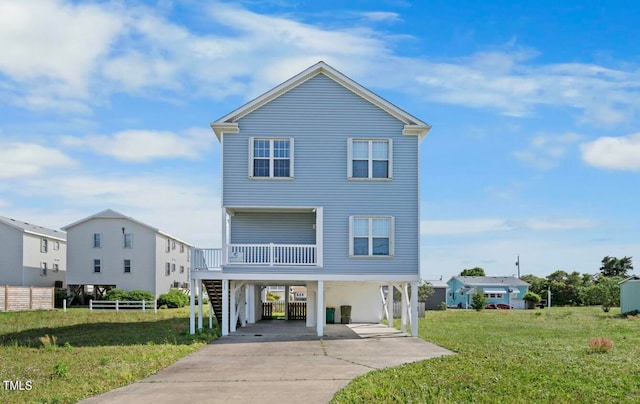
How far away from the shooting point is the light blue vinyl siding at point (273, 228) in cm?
2680

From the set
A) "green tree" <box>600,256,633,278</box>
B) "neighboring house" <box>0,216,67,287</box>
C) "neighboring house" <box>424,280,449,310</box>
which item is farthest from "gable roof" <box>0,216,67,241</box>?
"green tree" <box>600,256,633,278</box>

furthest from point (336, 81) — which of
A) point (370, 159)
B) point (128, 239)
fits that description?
point (128, 239)

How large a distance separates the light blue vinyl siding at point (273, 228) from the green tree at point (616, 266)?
79439 millimetres

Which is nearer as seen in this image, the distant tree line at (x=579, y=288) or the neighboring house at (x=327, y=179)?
the neighboring house at (x=327, y=179)

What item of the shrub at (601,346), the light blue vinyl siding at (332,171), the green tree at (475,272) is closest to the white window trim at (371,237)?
the light blue vinyl siding at (332,171)

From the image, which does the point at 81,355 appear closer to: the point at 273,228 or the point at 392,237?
the point at 273,228

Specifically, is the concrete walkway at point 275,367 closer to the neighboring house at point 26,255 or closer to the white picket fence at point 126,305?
the white picket fence at point 126,305

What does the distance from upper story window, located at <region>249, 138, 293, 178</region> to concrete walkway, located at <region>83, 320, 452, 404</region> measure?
621cm

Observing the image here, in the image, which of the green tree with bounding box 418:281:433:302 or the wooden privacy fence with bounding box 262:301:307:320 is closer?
the wooden privacy fence with bounding box 262:301:307:320

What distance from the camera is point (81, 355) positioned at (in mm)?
18703

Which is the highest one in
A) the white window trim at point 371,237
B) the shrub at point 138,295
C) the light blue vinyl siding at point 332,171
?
the light blue vinyl siding at point 332,171

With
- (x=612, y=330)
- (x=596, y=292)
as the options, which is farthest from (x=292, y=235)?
(x=596, y=292)

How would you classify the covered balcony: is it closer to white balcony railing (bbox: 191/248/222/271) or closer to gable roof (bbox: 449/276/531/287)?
white balcony railing (bbox: 191/248/222/271)

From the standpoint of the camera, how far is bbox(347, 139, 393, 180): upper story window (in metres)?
25.1
